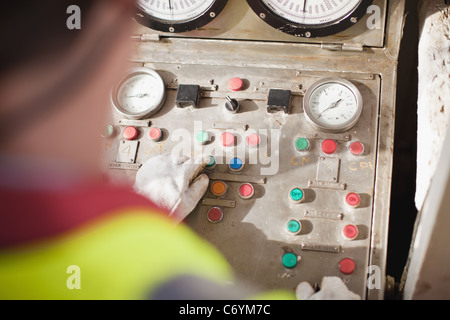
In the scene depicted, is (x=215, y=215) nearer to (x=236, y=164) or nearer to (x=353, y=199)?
(x=236, y=164)

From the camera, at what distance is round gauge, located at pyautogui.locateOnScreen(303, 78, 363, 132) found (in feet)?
6.25

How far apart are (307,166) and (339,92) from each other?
359mm

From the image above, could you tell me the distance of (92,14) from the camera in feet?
7.18

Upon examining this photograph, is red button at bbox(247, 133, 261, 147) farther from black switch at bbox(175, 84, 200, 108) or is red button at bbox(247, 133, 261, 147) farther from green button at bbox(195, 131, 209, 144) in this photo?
black switch at bbox(175, 84, 200, 108)

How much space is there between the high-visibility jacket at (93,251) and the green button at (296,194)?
0.36 m

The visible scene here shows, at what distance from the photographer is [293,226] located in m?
1.79

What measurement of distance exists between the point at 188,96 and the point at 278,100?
385 millimetres

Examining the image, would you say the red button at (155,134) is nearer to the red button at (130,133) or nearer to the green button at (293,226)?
the red button at (130,133)

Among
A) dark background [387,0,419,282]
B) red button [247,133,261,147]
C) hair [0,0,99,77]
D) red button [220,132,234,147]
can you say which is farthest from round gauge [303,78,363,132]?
hair [0,0,99,77]

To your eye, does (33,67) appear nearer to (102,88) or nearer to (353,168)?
(102,88)

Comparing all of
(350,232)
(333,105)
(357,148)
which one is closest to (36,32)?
(333,105)

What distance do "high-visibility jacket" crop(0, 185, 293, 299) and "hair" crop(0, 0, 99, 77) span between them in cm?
80
